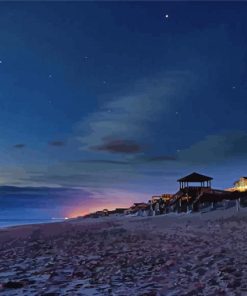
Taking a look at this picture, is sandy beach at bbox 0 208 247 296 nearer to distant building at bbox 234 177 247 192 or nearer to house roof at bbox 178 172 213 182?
house roof at bbox 178 172 213 182

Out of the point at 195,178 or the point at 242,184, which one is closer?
the point at 195,178

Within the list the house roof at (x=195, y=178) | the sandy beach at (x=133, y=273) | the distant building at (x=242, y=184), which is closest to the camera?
the sandy beach at (x=133, y=273)

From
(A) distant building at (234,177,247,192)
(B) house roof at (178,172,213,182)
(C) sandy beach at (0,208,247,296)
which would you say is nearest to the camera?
(C) sandy beach at (0,208,247,296)

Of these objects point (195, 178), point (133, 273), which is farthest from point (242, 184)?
point (133, 273)

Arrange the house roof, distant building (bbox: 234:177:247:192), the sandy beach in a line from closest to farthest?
the sandy beach
the house roof
distant building (bbox: 234:177:247:192)

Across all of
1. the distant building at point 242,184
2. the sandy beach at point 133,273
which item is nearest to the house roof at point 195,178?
the distant building at point 242,184

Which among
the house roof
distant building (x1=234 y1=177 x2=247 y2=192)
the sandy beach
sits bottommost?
the sandy beach

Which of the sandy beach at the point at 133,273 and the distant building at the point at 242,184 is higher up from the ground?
Answer: the distant building at the point at 242,184

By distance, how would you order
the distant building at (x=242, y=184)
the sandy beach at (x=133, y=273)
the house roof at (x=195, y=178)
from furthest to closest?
the distant building at (x=242, y=184) → the house roof at (x=195, y=178) → the sandy beach at (x=133, y=273)

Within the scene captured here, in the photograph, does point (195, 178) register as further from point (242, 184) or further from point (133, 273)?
point (133, 273)

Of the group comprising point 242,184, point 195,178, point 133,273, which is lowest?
point 133,273

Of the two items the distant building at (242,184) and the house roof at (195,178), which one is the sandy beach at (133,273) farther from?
the distant building at (242,184)

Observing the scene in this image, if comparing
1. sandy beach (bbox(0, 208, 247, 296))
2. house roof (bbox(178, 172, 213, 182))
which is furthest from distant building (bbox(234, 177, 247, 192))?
sandy beach (bbox(0, 208, 247, 296))

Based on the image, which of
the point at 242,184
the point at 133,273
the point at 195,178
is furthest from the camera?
the point at 242,184
